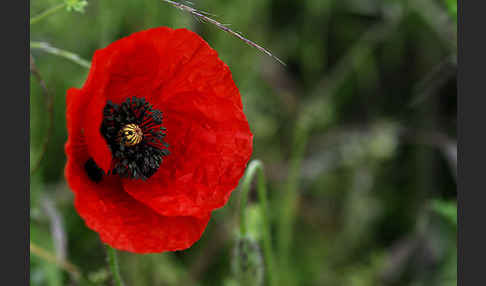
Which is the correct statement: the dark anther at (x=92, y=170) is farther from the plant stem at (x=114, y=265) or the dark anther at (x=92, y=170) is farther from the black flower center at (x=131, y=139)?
the plant stem at (x=114, y=265)

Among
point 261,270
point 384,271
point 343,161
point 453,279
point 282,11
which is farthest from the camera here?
point 282,11

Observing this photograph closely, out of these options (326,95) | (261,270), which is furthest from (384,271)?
(261,270)

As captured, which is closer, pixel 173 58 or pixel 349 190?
pixel 173 58

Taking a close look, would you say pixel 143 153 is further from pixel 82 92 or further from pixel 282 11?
pixel 282 11

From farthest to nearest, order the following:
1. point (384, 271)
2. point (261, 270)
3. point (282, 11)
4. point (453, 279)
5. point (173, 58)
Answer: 1. point (282, 11)
2. point (384, 271)
3. point (453, 279)
4. point (261, 270)
5. point (173, 58)

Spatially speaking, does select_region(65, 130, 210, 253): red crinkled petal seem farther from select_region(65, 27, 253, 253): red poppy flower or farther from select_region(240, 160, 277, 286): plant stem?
select_region(240, 160, 277, 286): plant stem

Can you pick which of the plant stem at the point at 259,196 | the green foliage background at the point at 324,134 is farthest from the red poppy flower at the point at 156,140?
the green foliage background at the point at 324,134

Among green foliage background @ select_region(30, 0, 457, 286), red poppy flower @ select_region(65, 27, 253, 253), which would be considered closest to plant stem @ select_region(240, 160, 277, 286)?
red poppy flower @ select_region(65, 27, 253, 253)
